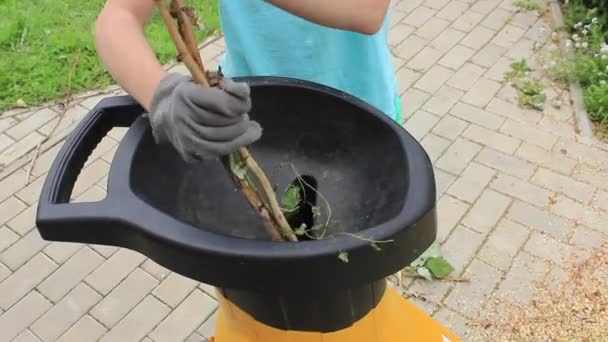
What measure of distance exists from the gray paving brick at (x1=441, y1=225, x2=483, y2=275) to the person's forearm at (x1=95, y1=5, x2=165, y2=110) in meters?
1.55

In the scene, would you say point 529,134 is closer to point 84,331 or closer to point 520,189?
point 520,189

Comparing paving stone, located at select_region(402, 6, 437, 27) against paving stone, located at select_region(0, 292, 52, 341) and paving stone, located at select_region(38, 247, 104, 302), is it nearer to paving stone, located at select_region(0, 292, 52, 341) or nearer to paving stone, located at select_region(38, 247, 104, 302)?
paving stone, located at select_region(38, 247, 104, 302)

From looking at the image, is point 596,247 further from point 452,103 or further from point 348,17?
point 348,17

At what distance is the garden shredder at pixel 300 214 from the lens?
86cm

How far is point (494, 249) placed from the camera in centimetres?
239

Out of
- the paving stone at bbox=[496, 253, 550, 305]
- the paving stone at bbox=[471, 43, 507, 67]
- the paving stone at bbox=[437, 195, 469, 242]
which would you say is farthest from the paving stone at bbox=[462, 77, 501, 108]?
the paving stone at bbox=[496, 253, 550, 305]

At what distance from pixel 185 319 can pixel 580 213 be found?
141 cm

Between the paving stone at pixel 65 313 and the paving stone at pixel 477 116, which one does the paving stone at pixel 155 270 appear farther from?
the paving stone at pixel 477 116

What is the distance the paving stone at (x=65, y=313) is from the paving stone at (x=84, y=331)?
0.07 ft

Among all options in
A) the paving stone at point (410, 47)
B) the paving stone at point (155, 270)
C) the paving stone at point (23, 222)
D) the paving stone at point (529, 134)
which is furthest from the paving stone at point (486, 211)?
the paving stone at point (23, 222)

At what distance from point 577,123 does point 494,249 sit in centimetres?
81

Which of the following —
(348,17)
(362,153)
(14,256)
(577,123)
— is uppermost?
(348,17)

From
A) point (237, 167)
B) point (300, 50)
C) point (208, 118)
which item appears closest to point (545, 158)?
point (300, 50)

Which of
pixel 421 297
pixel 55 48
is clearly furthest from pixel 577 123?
pixel 55 48
